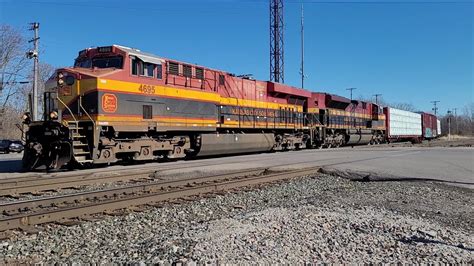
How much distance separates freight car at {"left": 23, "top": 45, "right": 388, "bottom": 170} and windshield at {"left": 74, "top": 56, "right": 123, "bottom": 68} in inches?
1.4

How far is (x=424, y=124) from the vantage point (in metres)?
64.8

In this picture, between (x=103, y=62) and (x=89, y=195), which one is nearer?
(x=89, y=195)

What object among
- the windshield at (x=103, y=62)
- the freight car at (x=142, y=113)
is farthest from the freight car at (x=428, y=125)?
the windshield at (x=103, y=62)

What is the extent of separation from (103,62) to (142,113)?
233 centimetres

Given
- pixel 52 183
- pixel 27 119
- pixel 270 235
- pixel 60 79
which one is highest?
pixel 60 79

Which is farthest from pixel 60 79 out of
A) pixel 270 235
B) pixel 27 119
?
pixel 270 235

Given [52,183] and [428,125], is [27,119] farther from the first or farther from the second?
[428,125]

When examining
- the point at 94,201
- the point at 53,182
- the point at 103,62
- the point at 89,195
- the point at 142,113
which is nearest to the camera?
the point at 94,201

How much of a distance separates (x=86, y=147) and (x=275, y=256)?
1119 centimetres

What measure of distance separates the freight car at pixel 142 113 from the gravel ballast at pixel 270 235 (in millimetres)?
7155

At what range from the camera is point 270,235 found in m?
5.73

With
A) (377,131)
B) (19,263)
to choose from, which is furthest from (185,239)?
(377,131)

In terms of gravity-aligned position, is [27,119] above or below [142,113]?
below

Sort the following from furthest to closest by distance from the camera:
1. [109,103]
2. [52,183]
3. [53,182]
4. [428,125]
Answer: [428,125] < [109,103] < [53,182] < [52,183]
